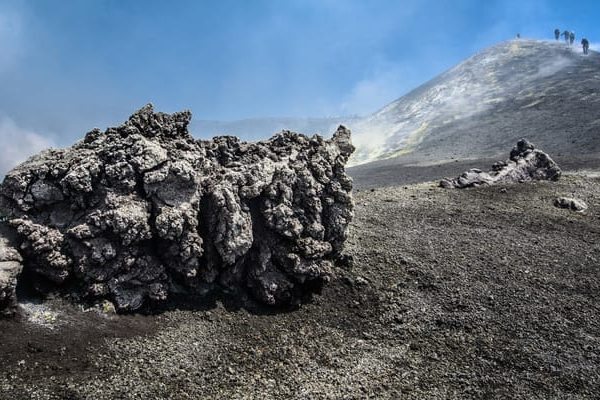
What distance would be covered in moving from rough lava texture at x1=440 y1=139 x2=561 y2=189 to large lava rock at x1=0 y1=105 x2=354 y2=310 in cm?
1618

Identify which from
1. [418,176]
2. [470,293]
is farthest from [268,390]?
[418,176]

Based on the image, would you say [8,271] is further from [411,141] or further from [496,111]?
[496,111]

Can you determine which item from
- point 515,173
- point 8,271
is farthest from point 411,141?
point 8,271

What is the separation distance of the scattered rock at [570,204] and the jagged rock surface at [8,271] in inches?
1304

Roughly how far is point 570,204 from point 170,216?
91.6ft

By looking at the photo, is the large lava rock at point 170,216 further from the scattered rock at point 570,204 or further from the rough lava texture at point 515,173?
the scattered rock at point 570,204

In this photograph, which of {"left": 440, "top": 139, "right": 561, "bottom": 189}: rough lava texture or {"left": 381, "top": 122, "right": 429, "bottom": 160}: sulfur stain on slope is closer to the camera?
{"left": 440, "top": 139, "right": 561, "bottom": 189}: rough lava texture

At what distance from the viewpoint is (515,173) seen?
37.8 meters

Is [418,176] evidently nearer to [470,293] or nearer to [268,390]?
[470,293]

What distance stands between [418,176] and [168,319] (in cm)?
4299

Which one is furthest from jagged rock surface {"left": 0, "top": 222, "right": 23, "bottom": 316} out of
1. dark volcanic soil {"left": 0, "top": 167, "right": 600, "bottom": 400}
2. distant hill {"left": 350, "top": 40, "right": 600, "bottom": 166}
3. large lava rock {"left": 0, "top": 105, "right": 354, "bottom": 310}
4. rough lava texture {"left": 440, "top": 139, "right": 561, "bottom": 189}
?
distant hill {"left": 350, "top": 40, "right": 600, "bottom": 166}

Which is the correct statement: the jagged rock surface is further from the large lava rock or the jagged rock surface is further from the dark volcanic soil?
the dark volcanic soil

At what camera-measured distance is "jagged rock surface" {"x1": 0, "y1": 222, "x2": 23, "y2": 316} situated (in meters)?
15.4

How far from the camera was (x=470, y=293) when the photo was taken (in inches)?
844
